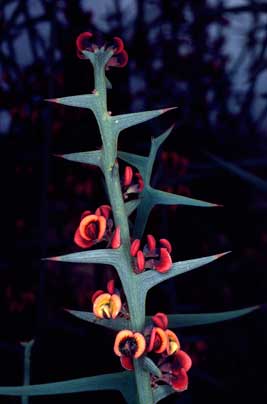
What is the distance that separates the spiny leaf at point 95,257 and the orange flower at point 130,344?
0.17 feet

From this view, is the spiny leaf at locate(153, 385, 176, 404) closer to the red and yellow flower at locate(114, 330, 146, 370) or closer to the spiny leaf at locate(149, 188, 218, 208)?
the red and yellow flower at locate(114, 330, 146, 370)

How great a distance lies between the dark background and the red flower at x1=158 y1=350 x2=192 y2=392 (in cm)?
124

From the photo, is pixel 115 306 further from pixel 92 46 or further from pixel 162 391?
pixel 92 46

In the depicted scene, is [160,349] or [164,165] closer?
[160,349]

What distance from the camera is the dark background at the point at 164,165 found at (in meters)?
1.95

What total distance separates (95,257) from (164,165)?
1.40 meters

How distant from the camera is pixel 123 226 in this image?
19.0 inches

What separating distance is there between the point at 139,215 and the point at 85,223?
0.05 meters

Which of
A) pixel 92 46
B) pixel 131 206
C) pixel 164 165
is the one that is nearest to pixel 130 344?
pixel 131 206

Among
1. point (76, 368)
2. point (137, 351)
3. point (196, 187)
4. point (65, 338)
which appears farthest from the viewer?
point (196, 187)

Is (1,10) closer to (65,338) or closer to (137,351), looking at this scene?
(65,338)

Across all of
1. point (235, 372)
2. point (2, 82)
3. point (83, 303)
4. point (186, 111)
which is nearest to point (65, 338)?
point (83, 303)

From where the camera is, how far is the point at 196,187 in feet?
7.94

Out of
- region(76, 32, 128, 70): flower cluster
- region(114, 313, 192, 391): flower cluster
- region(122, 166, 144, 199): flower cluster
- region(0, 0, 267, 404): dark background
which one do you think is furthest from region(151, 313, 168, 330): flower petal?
region(0, 0, 267, 404): dark background
